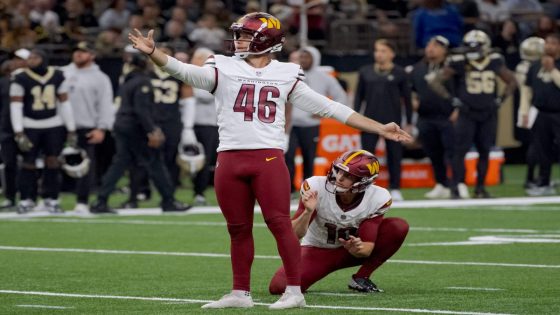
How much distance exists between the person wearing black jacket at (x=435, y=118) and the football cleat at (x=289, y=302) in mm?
10466

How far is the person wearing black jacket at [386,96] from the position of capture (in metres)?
18.9

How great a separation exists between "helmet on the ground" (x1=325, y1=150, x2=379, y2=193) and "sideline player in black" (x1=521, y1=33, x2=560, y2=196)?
388 inches

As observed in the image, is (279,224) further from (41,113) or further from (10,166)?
(10,166)

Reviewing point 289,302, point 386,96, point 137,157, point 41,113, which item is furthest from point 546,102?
point 289,302

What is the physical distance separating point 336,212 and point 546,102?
10.1 metres

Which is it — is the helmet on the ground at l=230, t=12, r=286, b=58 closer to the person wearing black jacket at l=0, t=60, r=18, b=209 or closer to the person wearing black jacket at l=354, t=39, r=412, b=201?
the person wearing black jacket at l=0, t=60, r=18, b=209

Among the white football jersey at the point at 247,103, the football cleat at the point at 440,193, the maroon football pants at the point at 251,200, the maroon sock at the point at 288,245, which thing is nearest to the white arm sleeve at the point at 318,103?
the white football jersey at the point at 247,103

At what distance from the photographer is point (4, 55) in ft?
65.4

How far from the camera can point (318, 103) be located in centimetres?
921

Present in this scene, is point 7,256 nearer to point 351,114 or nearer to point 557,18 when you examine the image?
point 351,114

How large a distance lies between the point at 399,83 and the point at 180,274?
8363mm

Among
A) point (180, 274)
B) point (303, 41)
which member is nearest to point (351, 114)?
point (180, 274)

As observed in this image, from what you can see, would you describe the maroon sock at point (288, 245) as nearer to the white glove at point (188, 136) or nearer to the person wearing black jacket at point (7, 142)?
the person wearing black jacket at point (7, 142)

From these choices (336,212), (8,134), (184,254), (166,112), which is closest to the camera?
(336,212)
